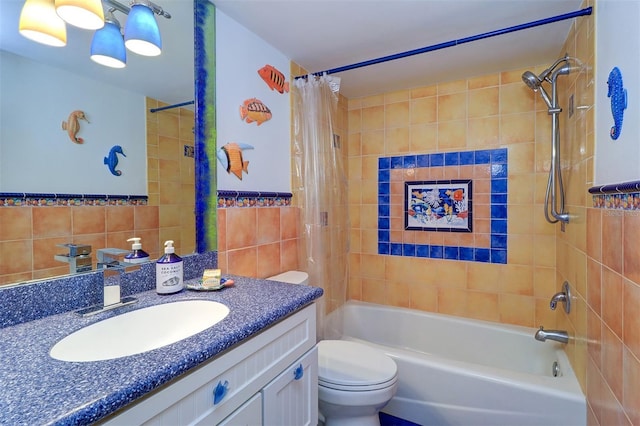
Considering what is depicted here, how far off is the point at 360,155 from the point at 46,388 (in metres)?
2.45

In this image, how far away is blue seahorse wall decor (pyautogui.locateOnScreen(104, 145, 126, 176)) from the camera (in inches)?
43.6

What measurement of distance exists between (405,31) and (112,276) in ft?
5.76

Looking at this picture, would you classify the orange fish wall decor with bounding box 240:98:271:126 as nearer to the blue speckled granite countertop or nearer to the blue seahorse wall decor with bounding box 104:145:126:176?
the blue seahorse wall decor with bounding box 104:145:126:176

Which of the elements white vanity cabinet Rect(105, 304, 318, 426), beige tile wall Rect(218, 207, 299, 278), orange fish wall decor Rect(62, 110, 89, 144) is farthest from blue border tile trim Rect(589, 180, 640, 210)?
orange fish wall decor Rect(62, 110, 89, 144)

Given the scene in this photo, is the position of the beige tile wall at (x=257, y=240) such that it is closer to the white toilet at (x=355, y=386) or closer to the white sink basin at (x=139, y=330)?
the white sink basin at (x=139, y=330)

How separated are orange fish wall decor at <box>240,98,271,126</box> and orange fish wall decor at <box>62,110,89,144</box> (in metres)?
0.74

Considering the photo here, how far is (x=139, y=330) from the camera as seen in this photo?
98 centimetres

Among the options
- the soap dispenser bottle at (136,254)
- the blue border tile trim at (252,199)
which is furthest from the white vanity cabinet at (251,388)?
the blue border tile trim at (252,199)

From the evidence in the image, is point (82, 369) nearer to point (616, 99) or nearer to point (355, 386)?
point (355, 386)

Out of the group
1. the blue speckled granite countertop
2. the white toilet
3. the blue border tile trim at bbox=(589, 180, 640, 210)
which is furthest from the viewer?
the white toilet

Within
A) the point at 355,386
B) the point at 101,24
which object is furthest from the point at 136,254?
the point at 355,386

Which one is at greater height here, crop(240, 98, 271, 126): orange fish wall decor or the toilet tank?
crop(240, 98, 271, 126): orange fish wall decor

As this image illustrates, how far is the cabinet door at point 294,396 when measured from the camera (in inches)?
37.3

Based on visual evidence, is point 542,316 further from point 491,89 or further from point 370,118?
point 370,118
